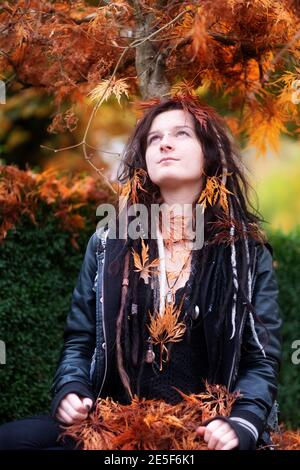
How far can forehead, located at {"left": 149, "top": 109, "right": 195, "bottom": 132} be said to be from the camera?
278 centimetres

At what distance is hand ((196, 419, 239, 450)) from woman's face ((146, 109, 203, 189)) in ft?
2.79

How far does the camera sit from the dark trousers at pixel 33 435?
238 cm

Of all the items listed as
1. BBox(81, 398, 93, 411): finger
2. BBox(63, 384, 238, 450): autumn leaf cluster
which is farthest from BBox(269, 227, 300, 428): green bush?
BBox(81, 398, 93, 411): finger

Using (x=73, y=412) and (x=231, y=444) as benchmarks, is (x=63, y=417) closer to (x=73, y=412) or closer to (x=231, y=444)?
(x=73, y=412)

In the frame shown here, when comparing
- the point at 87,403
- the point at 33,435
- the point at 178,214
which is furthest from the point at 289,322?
the point at 33,435

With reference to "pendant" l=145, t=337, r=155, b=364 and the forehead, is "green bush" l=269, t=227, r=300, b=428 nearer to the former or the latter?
the forehead

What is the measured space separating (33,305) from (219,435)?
4.69ft

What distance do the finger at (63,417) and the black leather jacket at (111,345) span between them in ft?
0.09

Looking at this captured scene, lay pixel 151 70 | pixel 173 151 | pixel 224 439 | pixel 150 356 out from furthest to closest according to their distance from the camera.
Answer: pixel 151 70, pixel 173 151, pixel 150 356, pixel 224 439

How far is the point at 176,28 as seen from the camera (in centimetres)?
293

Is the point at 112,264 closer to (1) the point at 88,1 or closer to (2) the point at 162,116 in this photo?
(2) the point at 162,116

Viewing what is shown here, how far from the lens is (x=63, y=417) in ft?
8.16

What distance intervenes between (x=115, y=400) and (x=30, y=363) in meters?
0.90

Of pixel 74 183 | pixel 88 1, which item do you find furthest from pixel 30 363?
pixel 88 1
